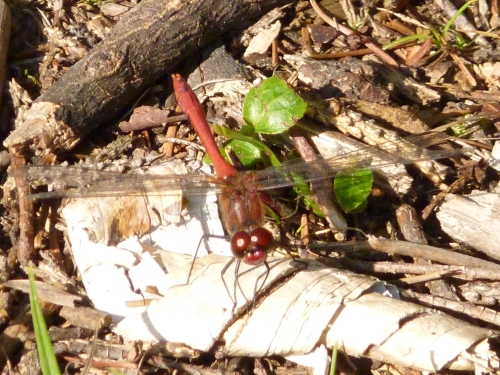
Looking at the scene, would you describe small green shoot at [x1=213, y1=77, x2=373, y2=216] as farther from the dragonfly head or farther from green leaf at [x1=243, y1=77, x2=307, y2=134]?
the dragonfly head

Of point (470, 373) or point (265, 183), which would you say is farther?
point (265, 183)

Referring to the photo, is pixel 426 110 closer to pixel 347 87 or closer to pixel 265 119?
pixel 347 87

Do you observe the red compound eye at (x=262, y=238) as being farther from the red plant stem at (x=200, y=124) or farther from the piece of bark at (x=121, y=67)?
the piece of bark at (x=121, y=67)

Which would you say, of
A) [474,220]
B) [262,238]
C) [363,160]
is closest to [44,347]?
[262,238]

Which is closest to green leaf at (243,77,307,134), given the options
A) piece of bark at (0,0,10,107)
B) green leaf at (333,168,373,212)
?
green leaf at (333,168,373,212)

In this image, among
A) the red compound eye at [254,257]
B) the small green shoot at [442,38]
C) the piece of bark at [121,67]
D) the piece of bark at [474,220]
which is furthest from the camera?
the small green shoot at [442,38]

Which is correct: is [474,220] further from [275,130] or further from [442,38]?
[442,38]

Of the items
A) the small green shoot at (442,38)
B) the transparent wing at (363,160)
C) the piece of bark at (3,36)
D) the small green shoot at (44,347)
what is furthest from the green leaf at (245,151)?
the small green shoot at (44,347)

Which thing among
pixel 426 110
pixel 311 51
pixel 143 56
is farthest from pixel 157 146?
pixel 426 110
